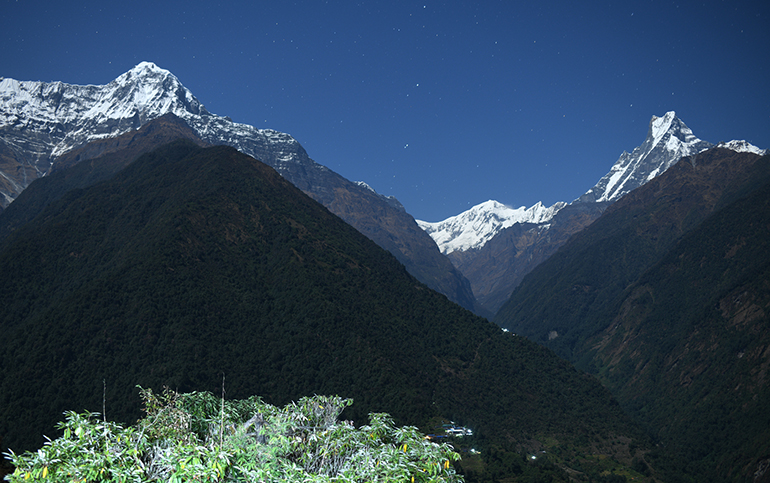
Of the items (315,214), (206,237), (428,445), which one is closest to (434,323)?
(315,214)

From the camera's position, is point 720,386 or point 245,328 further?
point 720,386

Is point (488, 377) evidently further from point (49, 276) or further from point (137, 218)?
point (49, 276)

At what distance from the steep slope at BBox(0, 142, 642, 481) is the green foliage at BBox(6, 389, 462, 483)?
90422 mm

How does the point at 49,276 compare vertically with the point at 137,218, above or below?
below

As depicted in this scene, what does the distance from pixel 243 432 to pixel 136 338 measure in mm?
117246

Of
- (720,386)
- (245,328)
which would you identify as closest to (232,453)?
(245,328)

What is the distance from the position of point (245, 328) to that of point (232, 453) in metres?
125

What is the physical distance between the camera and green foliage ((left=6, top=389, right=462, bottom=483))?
17.7m

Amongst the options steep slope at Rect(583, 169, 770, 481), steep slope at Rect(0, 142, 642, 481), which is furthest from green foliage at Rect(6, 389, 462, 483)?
steep slope at Rect(583, 169, 770, 481)

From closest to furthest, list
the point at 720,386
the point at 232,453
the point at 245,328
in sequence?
1. the point at 232,453
2. the point at 245,328
3. the point at 720,386

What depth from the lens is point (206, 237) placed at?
16050 cm

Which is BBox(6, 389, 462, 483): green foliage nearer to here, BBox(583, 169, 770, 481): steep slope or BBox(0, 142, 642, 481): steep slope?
BBox(0, 142, 642, 481): steep slope

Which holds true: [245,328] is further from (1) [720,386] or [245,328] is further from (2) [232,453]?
(1) [720,386]

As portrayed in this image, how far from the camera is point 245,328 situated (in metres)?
140
